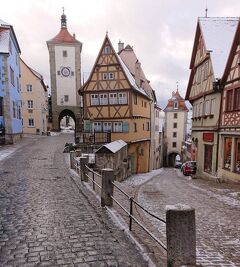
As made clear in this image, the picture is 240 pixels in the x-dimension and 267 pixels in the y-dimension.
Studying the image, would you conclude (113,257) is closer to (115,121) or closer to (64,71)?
(115,121)

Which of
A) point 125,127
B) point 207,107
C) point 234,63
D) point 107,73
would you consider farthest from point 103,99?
point 234,63

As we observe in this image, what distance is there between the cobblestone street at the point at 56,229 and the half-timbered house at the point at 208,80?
11420mm

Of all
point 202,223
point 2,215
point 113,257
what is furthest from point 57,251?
point 202,223

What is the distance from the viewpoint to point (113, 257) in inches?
190

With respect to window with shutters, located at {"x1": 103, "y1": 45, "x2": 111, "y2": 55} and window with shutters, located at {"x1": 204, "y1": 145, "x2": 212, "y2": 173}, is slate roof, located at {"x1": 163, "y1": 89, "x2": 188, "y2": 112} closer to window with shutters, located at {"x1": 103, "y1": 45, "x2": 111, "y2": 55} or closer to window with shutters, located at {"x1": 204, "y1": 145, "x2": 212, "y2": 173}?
window with shutters, located at {"x1": 103, "y1": 45, "x2": 111, "y2": 55}

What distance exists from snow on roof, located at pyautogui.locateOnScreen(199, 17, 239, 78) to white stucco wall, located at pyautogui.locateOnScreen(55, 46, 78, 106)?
28637 mm

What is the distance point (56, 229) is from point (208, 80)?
52.7 feet

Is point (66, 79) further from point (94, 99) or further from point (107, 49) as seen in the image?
point (107, 49)

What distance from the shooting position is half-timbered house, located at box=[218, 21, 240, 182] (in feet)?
49.8

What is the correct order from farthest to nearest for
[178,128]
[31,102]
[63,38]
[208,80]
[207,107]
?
[178,128] → [63,38] → [31,102] → [207,107] → [208,80]

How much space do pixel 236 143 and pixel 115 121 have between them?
13345 mm

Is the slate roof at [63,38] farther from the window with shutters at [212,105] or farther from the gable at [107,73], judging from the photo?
the window with shutters at [212,105]

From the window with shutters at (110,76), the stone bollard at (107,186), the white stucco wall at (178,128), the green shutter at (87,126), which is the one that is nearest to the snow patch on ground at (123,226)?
the stone bollard at (107,186)

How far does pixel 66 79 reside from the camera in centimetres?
4456
